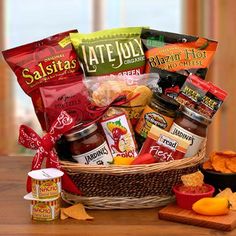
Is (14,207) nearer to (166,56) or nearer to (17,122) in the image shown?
(166,56)

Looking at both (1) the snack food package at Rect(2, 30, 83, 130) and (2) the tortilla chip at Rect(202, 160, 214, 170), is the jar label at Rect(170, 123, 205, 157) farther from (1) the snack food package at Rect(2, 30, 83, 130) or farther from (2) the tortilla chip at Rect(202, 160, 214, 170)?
(1) the snack food package at Rect(2, 30, 83, 130)

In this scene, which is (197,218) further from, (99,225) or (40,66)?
(40,66)

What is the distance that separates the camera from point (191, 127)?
126cm

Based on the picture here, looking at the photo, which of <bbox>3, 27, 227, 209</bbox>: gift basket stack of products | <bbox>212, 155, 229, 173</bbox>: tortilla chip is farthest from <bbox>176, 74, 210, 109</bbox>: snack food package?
<bbox>212, 155, 229, 173</bbox>: tortilla chip

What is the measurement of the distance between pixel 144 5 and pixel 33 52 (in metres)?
2.11

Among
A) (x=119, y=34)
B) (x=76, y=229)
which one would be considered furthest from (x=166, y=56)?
(x=76, y=229)

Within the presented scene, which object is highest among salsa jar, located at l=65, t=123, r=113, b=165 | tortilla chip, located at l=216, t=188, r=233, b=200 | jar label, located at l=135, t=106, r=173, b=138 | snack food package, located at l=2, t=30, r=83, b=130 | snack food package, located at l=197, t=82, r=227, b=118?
snack food package, located at l=2, t=30, r=83, b=130

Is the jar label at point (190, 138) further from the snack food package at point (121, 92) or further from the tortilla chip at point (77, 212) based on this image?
the tortilla chip at point (77, 212)

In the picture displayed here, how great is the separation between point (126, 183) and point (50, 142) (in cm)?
20

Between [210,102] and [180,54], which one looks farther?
[180,54]

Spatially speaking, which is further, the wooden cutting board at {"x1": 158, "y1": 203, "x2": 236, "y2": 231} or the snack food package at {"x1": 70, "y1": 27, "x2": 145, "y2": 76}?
the snack food package at {"x1": 70, "y1": 27, "x2": 145, "y2": 76}

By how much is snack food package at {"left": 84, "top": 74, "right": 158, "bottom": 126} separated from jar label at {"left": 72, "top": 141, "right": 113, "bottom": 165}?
0.13 m

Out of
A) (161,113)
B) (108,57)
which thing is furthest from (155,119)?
(108,57)

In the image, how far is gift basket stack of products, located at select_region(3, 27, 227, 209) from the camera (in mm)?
1216
